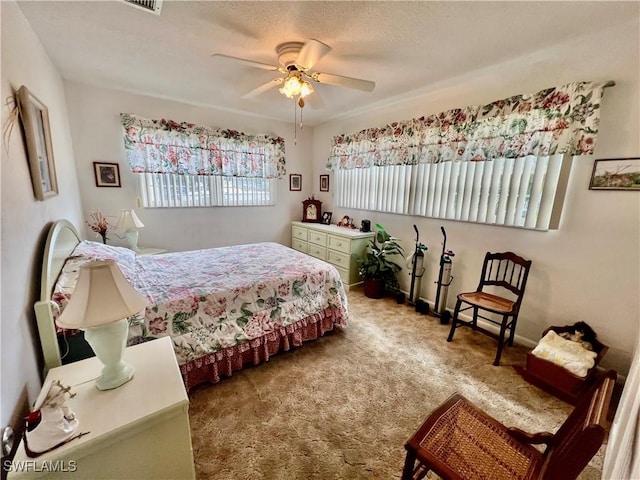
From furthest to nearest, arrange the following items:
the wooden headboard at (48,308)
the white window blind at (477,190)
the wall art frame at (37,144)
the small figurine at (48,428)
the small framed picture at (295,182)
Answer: the small framed picture at (295,182), the white window blind at (477,190), the wall art frame at (37,144), the wooden headboard at (48,308), the small figurine at (48,428)

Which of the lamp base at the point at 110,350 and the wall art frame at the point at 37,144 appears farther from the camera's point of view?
the wall art frame at the point at 37,144

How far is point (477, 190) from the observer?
270 cm

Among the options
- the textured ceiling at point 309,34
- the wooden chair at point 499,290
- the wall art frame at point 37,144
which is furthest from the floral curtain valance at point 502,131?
the wall art frame at point 37,144

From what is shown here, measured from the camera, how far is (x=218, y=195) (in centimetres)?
392

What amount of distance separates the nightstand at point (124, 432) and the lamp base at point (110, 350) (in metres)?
0.03

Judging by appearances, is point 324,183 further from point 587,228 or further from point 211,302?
point 587,228

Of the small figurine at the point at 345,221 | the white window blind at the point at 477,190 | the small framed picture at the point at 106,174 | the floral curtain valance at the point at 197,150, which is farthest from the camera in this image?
the small figurine at the point at 345,221

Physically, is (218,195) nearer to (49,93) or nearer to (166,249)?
(166,249)

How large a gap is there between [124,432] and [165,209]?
3.12m

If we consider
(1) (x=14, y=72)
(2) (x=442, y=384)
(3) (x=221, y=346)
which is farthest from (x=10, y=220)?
(2) (x=442, y=384)

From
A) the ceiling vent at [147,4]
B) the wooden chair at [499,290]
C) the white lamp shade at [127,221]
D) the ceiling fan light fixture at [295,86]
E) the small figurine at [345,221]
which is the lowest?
the wooden chair at [499,290]

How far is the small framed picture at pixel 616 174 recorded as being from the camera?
71.5 inches

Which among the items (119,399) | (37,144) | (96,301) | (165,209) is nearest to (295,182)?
(165,209)

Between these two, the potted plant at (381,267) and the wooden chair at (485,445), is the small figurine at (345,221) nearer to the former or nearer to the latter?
the potted plant at (381,267)
